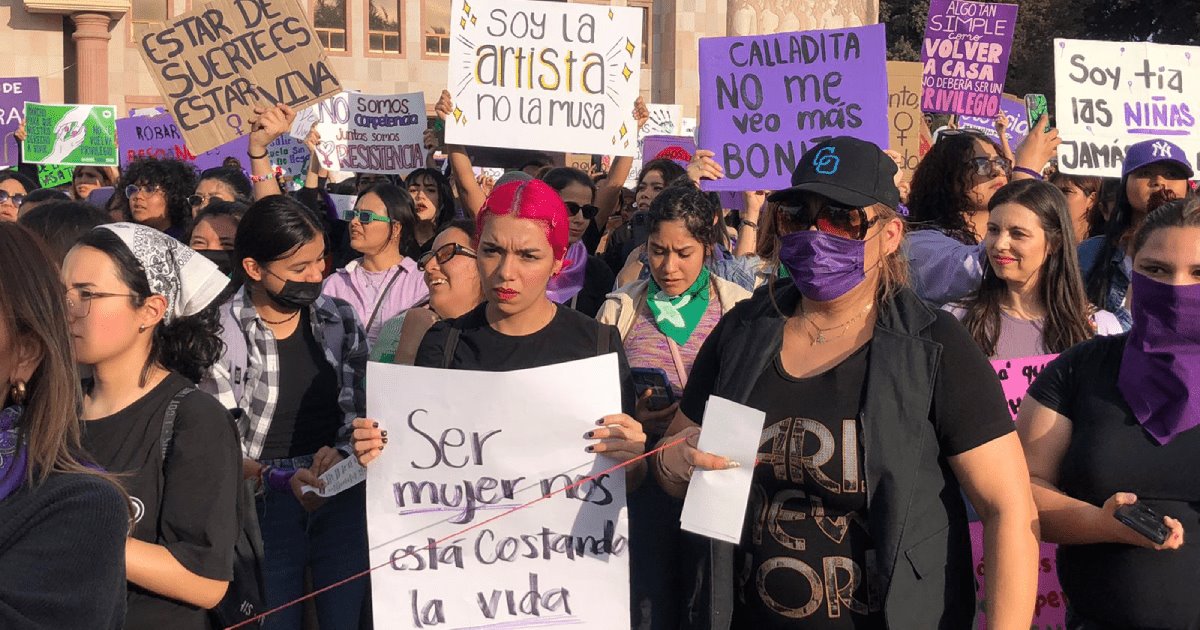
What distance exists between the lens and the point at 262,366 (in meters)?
4.77

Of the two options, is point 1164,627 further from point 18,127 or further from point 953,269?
point 18,127

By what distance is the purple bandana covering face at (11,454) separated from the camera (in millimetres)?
1985

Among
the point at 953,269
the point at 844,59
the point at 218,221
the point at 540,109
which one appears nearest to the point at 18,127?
the point at 540,109

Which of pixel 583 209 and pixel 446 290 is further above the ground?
pixel 583 209

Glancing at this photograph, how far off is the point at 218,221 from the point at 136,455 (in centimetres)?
296

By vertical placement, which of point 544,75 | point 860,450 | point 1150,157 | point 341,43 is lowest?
point 860,450

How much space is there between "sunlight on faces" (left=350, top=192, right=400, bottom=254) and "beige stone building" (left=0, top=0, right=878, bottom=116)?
25238 millimetres

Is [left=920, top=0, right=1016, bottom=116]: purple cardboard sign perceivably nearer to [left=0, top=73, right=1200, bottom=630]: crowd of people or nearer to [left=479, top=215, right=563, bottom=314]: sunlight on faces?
[left=0, top=73, right=1200, bottom=630]: crowd of people

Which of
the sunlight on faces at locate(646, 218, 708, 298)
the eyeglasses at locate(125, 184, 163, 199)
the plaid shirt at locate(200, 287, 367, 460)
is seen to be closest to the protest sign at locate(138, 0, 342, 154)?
the eyeglasses at locate(125, 184, 163, 199)

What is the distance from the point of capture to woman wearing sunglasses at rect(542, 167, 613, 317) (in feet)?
20.3

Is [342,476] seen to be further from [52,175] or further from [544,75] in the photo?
[52,175]

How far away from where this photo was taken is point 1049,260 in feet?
15.8

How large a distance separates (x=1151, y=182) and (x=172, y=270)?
14.4ft

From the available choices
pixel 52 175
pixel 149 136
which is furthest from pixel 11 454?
pixel 149 136
